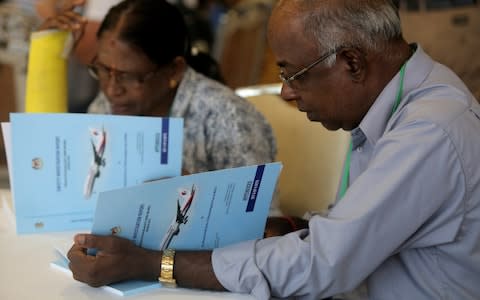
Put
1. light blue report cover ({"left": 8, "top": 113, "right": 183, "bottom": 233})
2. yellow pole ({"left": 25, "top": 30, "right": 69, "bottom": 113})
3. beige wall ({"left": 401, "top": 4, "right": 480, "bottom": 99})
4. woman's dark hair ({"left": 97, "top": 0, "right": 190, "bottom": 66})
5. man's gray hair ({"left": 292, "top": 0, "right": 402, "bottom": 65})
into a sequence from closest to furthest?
man's gray hair ({"left": 292, "top": 0, "right": 402, "bottom": 65}) < light blue report cover ({"left": 8, "top": 113, "right": 183, "bottom": 233}) < woman's dark hair ({"left": 97, "top": 0, "right": 190, "bottom": 66}) < yellow pole ({"left": 25, "top": 30, "right": 69, "bottom": 113}) < beige wall ({"left": 401, "top": 4, "right": 480, "bottom": 99})

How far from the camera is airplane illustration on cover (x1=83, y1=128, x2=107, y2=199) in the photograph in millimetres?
1352

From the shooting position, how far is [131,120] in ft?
4.39

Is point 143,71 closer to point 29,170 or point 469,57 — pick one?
point 29,170

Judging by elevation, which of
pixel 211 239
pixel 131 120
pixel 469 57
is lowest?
pixel 469 57

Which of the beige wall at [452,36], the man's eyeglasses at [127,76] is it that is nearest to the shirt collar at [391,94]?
the man's eyeglasses at [127,76]

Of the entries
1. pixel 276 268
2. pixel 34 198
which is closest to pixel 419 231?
pixel 276 268

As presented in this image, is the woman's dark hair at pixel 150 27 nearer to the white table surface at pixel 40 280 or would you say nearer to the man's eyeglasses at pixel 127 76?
the man's eyeglasses at pixel 127 76

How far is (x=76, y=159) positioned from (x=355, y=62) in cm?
62

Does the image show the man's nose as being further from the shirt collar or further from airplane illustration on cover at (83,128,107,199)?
airplane illustration on cover at (83,128,107,199)

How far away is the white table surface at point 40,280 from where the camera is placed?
1063 mm

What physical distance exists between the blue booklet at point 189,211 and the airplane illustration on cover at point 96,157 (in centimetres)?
23

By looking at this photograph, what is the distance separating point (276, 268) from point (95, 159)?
511 millimetres

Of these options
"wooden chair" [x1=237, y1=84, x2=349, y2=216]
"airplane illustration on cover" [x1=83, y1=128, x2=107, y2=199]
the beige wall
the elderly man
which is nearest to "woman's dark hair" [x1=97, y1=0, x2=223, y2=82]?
"wooden chair" [x1=237, y1=84, x2=349, y2=216]

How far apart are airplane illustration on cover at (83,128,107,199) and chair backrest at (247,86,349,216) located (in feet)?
2.34
